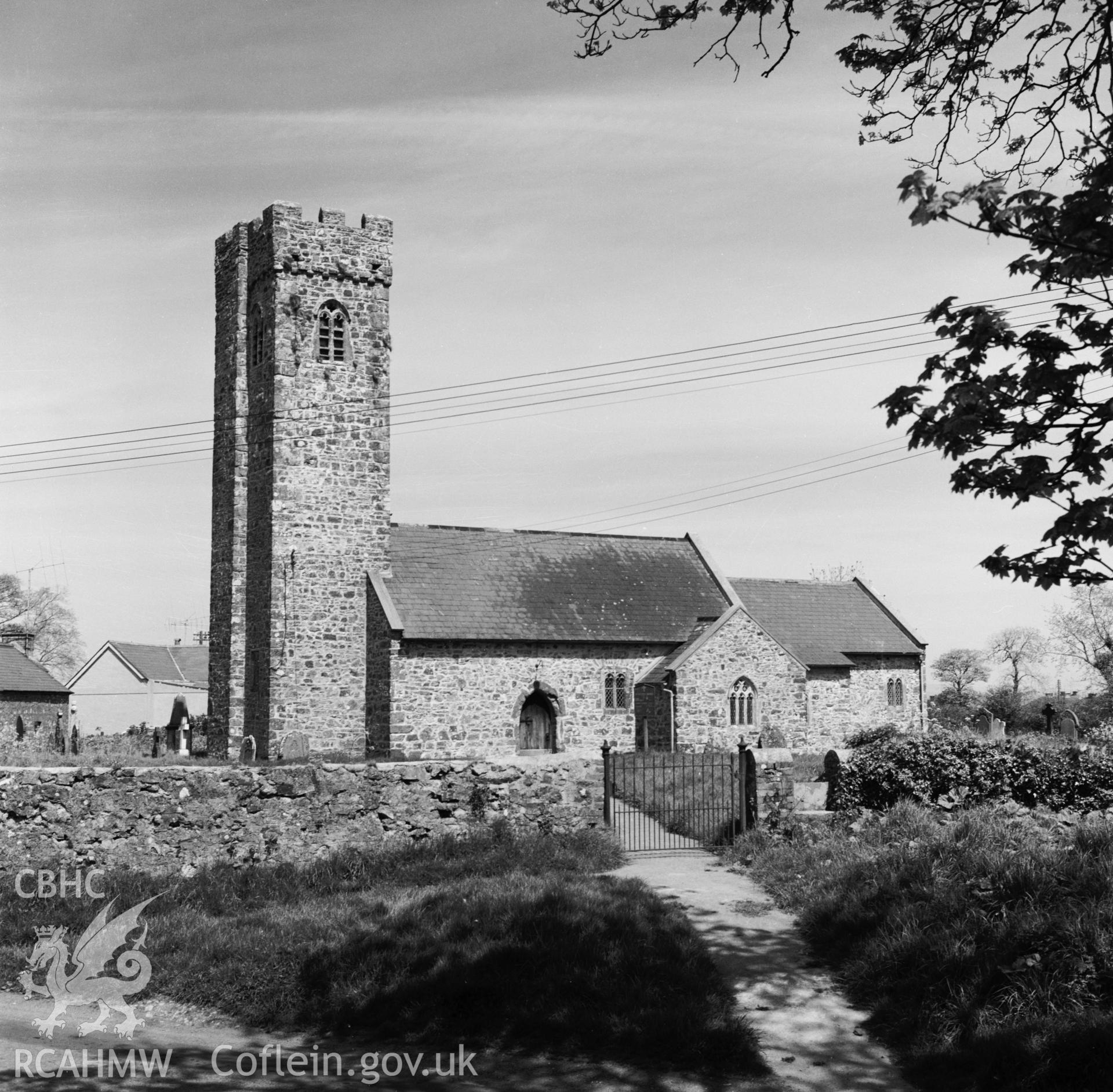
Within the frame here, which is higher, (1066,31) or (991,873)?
(1066,31)

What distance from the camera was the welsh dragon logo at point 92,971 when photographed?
31.3 feet

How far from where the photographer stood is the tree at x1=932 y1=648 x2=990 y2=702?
8325cm

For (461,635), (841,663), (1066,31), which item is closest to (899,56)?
(1066,31)

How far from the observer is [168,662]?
2488 inches

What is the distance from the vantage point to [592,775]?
16.2 m

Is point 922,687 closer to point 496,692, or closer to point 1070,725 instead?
point 1070,725

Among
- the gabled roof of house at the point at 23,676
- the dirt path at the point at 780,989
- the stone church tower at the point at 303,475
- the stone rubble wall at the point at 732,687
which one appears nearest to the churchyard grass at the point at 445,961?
the dirt path at the point at 780,989

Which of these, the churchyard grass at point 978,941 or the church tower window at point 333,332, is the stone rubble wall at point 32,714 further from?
the churchyard grass at point 978,941

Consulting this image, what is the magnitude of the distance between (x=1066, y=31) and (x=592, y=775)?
1097 cm

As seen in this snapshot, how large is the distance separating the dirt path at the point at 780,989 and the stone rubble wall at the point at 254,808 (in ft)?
6.92

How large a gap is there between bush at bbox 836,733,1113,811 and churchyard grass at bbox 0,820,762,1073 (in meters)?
5.68

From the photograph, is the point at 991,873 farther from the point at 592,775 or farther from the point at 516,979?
the point at 592,775

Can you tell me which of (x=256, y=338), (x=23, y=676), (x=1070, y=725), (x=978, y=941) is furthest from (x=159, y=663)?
(x=978, y=941)

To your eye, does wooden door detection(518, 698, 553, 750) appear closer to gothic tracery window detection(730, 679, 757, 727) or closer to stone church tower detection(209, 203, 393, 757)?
stone church tower detection(209, 203, 393, 757)
